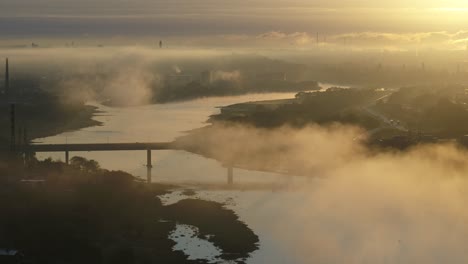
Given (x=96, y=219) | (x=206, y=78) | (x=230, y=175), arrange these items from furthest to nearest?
(x=206, y=78)
(x=230, y=175)
(x=96, y=219)

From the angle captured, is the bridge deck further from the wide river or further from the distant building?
the distant building

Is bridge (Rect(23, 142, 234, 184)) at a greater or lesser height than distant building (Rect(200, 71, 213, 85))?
lesser

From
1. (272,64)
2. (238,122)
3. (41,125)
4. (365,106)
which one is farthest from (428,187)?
(272,64)

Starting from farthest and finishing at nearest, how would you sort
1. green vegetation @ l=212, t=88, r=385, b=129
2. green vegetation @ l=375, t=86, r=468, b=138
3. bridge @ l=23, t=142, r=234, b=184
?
green vegetation @ l=212, t=88, r=385, b=129 < green vegetation @ l=375, t=86, r=468, b=138 < bridge @ l=23, t=142, r=234, b=184

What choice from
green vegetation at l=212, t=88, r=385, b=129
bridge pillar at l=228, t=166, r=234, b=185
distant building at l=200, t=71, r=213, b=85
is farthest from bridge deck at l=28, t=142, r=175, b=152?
distant building at l=200, t=71, r=213, b=85

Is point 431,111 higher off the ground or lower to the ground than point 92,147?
higher

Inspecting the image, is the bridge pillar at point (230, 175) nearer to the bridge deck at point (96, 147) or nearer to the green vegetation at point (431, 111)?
the bridge deck at point (96, 147)

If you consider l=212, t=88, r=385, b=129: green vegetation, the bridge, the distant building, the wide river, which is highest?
the distant building

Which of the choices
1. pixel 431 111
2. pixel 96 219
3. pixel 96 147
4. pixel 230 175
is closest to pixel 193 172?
pixel 230 175

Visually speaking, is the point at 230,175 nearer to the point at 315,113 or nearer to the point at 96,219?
the point at 96,219

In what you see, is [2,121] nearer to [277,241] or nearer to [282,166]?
[282,166]
